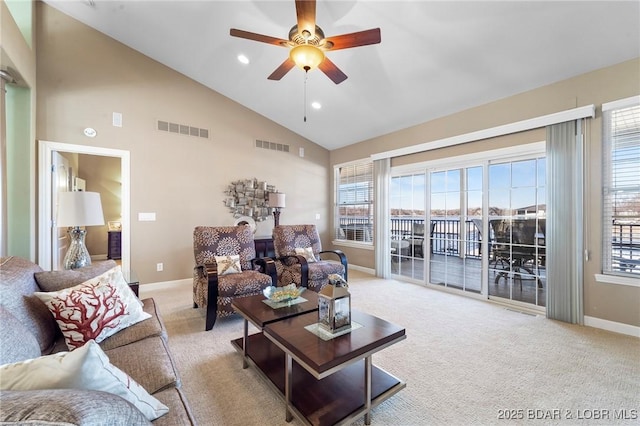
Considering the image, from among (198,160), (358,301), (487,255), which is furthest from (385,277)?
(198,160)

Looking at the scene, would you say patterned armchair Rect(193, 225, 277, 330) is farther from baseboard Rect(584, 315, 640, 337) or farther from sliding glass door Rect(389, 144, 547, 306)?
baseboard Rect(584, 315, 640, 337)

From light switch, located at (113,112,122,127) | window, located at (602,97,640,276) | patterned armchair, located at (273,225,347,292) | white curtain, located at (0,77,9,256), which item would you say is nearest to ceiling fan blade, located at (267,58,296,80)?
patterned armchair, located at (273,225,347,292)

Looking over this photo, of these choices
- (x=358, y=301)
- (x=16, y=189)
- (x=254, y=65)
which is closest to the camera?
(x=16, y=189)

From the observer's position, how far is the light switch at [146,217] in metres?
4.35

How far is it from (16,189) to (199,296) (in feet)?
9.13

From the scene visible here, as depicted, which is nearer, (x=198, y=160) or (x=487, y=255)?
(x=487, y=255)

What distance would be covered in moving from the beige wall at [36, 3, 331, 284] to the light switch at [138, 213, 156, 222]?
7 cm

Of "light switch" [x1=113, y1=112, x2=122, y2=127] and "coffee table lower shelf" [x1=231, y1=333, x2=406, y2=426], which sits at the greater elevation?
"light switch" [x1=113, y1=112, x2=122, y2=127]

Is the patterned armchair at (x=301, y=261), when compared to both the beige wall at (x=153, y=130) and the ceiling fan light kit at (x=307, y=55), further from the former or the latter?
the ceiling fan light kit at (x=307, y=55)

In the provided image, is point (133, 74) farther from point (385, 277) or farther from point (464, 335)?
point (464, 335)

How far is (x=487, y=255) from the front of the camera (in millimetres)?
3891

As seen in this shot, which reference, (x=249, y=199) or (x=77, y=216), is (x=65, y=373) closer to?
(x=77, y=216)

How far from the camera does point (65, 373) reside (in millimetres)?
787

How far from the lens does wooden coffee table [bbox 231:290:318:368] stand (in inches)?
81.2
